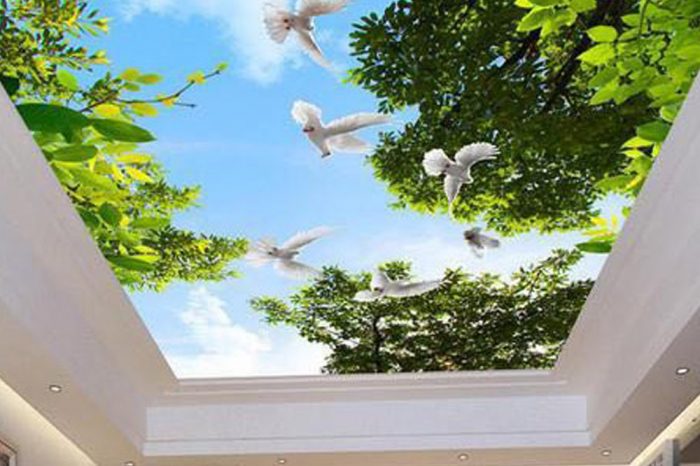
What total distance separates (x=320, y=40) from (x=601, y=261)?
5.26 feet

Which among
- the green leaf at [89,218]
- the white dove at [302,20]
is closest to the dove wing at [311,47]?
the white dove at [302,20]

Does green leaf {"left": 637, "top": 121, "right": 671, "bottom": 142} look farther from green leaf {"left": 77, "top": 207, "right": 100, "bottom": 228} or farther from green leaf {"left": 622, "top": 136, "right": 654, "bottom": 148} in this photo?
green leaf {"left": 77, "top": 207, "right": 100, "bottom": 228}

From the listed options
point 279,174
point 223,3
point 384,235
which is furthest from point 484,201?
point 223,3

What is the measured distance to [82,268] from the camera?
13.2 ft

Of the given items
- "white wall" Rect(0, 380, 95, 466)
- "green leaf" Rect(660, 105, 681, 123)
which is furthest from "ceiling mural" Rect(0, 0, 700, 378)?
"white wall" Rect(0, 380, 95, 466)

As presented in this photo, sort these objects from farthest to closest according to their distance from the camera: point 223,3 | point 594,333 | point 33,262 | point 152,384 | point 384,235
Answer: point 152,384 → point 594,333 → point 384,235 → point 33,262 → point 223,3

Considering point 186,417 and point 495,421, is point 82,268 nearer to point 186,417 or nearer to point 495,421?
point 186,417

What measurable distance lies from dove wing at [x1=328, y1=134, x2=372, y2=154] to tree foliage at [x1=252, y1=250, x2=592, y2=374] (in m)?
0.76

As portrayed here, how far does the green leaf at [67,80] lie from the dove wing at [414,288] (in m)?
1.58

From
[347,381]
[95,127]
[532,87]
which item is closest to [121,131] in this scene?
[95,127]

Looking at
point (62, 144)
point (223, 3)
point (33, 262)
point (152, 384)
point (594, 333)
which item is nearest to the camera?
point (223, 3)

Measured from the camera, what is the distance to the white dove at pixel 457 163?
3.62 m

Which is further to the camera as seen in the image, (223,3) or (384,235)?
(384,235)

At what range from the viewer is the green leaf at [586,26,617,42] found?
3.15m
